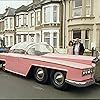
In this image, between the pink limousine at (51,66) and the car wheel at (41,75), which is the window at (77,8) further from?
the car wheel at (41,75)

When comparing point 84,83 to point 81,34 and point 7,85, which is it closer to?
point 7,85

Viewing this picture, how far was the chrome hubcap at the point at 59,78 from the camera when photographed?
21.4ft

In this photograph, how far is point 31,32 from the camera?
27969mm

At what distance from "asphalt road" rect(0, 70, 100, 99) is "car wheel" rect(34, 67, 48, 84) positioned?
188mm

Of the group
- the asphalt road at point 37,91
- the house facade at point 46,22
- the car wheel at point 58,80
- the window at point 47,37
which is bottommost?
the asphalt road at point 37,91

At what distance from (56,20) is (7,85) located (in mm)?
15991

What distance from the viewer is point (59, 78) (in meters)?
6.60

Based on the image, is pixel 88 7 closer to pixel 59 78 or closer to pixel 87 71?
pixel 59 78

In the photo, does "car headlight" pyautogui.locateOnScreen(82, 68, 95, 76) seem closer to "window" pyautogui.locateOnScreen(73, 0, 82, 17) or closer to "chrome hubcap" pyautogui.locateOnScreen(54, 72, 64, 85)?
"chrome hubcap" pyautogui.locateOnScreen(54, 72, 64, 85)

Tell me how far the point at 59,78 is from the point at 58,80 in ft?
0.30

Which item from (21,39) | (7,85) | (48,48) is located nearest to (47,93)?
(7,85)

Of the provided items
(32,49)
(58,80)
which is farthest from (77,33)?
(58,80)

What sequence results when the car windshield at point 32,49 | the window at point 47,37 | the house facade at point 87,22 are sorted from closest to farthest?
the car windshield at point 32,49 → the house facade at point 87,22 → the window at point 47,37

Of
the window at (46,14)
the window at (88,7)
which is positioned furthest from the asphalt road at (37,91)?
the window at (46,14)
